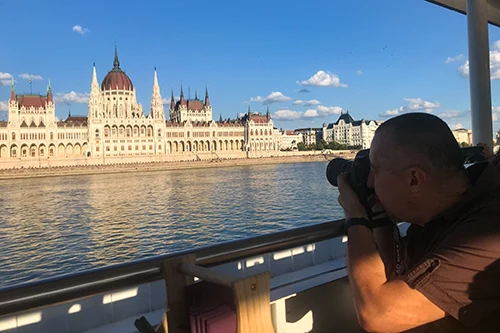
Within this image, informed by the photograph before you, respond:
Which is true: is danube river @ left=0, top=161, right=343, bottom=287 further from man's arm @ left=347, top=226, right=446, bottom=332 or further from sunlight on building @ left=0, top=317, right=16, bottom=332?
man's arm @ left=347, top=226, right=446, bottom=332

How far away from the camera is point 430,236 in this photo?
22.7 inches

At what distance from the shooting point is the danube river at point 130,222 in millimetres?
7055

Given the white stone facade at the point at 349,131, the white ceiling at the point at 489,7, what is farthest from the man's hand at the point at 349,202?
the white stone facade at the point at 349,131

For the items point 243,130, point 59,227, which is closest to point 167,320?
point 59,227

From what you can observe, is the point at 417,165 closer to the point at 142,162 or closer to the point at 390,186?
the point at 390,186

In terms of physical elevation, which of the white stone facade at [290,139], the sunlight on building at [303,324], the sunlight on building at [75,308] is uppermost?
the white stone facade at [290,139]

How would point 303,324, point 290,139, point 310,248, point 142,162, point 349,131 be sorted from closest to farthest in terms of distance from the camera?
point 303,324
point 310,248
point 142,162
point 349,131
point 290,139

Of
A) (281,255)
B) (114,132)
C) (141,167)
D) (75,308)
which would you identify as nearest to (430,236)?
(281,255)

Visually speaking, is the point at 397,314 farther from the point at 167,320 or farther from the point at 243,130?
the point at 243,130

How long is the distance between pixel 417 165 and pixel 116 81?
42370 millimetres

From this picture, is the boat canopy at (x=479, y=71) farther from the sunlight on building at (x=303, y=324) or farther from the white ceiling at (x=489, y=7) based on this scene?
the sunlight on building at (x=303, y=324)

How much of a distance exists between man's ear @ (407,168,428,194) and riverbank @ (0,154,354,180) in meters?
29.0

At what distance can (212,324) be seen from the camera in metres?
0.60

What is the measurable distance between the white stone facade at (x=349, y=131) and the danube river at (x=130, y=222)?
32789mm
